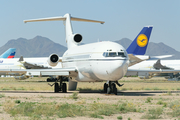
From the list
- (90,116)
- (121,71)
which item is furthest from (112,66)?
(90,116)

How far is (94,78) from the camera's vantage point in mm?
22484

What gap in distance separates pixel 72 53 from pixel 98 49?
5.28 meters

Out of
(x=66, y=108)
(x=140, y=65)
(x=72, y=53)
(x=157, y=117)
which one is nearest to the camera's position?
(x=157, y=117)

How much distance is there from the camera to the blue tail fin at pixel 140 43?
106ft

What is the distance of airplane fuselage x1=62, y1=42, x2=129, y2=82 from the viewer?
19734 mm

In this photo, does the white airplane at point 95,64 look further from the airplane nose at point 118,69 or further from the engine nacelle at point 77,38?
the engine nacelle at point 77,38

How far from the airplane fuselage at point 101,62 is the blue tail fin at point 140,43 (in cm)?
922

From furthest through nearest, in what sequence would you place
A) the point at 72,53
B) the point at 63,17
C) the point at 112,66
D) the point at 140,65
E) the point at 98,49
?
the point at 140,65
the point at 63,17
the point at 72,53
the point at 98,49
the point at 112,66

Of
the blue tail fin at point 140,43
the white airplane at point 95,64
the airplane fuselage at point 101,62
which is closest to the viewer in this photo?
the airplane fuselage at point 101,62

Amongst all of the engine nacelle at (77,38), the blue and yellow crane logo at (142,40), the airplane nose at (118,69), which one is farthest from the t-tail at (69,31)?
the airplane nose at (118,69)

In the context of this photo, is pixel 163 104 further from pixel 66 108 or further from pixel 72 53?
pixel 72 53

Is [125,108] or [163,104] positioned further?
[163,104]

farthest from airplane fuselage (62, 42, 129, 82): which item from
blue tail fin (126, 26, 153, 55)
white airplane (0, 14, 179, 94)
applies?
blue tail fin (126, 26, 153, 55)

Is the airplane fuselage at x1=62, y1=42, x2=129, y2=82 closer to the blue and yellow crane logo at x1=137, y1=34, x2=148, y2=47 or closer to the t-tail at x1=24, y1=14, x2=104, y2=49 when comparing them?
the t-tail at x1=24, y1=14, x2=104, y2=49
